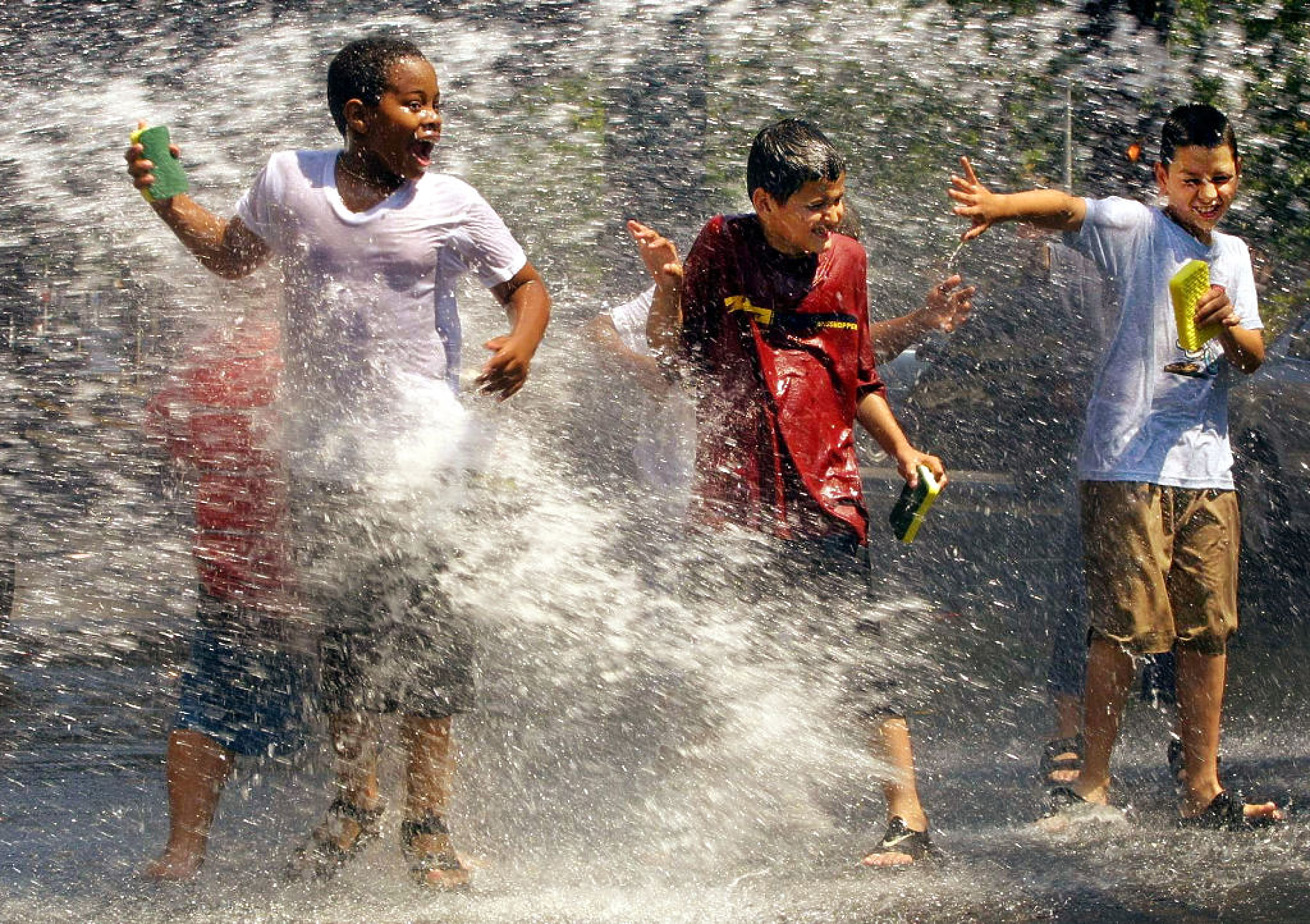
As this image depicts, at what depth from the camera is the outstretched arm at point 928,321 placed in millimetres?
4398

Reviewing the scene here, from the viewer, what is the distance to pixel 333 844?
11.6 ft

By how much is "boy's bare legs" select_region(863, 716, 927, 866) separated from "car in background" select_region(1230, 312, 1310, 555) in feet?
8.26

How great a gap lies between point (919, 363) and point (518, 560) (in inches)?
107

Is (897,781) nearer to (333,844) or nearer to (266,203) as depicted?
(333,844)

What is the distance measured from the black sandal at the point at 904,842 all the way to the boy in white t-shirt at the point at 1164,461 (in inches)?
27.1

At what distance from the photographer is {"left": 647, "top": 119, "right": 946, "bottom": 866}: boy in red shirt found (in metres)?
3.78

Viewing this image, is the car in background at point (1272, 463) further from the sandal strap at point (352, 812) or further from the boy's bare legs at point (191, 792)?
the boy's bare legs at point (191, 792)

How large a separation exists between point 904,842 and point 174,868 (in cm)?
147

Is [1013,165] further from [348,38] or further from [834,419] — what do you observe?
[834,419]

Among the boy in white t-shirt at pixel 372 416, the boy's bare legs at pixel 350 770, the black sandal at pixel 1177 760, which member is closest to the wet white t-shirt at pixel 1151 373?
the black sandal at pixel 1177 760

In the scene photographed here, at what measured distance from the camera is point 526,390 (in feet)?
15.1

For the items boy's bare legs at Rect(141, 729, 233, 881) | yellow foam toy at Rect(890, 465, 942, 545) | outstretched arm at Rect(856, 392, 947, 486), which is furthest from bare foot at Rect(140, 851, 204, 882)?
outstretched arm at Rect(856, 392, 947, 486)

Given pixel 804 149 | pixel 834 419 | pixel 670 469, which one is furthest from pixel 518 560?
pixel 804 149

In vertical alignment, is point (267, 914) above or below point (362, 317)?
below
